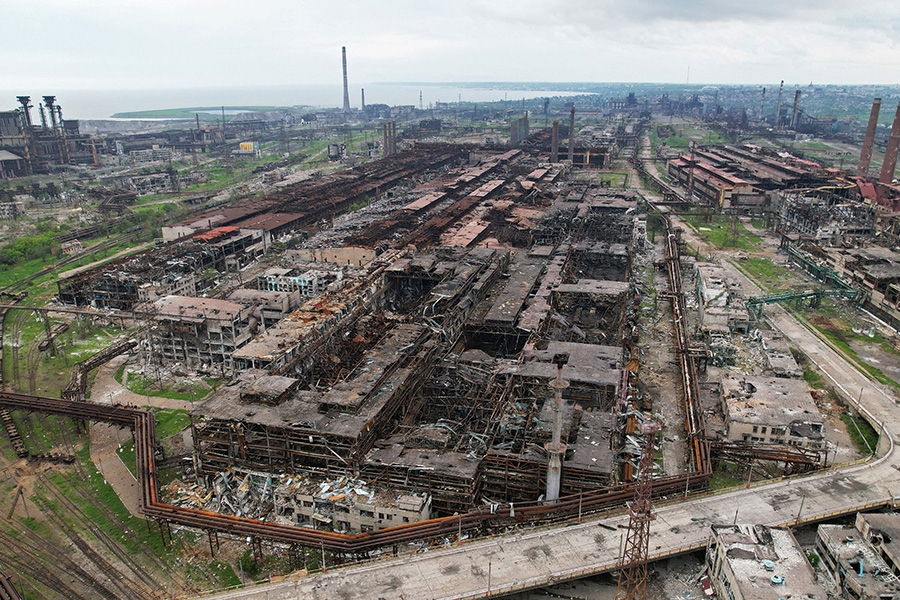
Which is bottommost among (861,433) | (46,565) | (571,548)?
(46,565)

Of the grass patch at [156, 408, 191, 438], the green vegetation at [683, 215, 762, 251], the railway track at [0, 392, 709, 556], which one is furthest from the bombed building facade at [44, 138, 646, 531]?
the green vegetation at [683, 215, 762, 251]

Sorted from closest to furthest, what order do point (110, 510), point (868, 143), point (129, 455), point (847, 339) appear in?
point (110, 510) < point (129, 455) < point (847, 339) < point (868, 143)

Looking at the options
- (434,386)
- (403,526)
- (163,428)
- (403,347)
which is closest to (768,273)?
(434,386)

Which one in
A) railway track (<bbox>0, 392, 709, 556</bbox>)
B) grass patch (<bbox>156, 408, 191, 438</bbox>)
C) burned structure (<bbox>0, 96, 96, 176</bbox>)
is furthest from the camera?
burned structure (<bbox>0, 96, 96, 176</bbox>)

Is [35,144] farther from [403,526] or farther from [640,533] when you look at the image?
[640,533]

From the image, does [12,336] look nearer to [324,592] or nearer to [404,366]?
[404,366]

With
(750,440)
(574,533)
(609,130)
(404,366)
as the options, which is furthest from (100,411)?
(609,130)

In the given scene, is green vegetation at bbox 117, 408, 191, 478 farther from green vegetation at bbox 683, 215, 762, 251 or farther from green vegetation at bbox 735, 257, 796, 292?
green vegetation at bbox 683, 215, 762, 251
